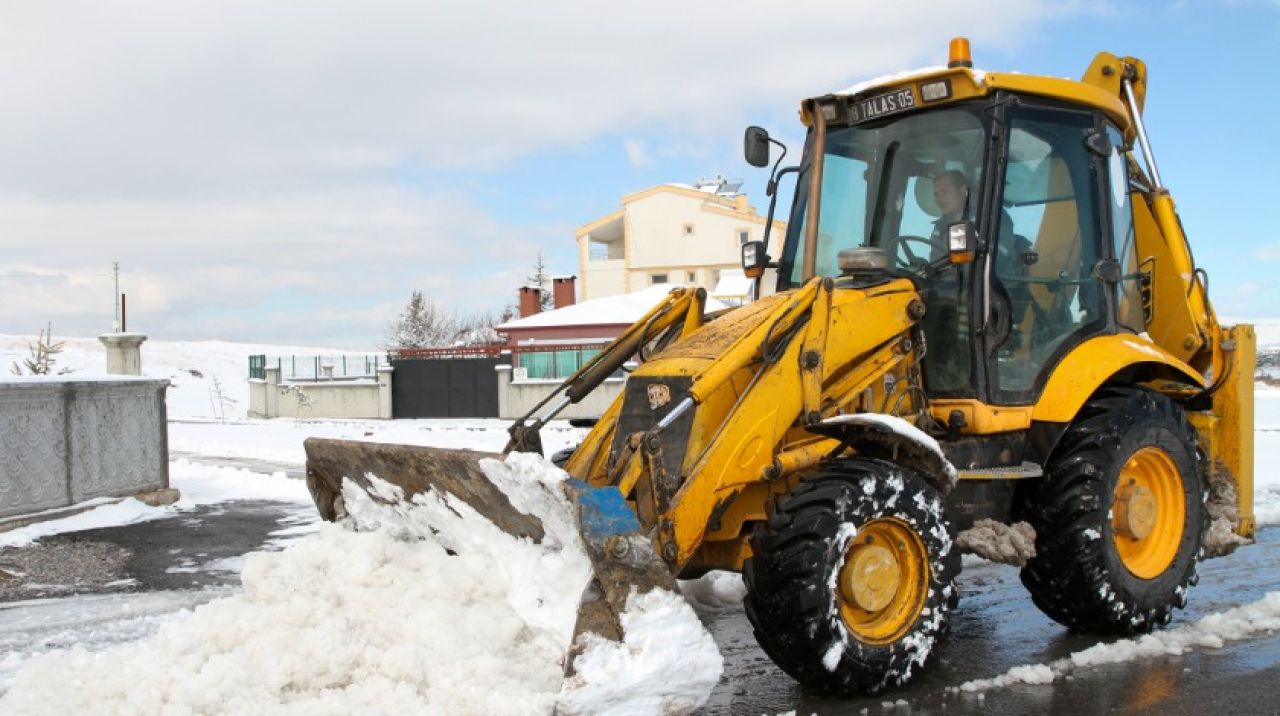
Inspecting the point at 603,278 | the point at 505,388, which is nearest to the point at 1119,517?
the point at 505,388

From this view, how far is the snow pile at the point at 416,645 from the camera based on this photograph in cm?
416

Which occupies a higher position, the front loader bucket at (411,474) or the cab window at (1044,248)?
the cab window at (1044,248)

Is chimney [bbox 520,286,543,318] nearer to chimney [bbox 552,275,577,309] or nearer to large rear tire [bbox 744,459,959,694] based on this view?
chimney [bbox 552,275,577,309]

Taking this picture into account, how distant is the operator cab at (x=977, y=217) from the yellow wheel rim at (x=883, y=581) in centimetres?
115

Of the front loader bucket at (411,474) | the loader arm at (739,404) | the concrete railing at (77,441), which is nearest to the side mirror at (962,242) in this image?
the loader arm at (739,404)

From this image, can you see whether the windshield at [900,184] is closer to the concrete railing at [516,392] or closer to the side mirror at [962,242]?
the side mirror at [962,242]

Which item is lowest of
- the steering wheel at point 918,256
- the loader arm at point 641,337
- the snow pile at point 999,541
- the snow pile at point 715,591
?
the snow pile at point 715,591

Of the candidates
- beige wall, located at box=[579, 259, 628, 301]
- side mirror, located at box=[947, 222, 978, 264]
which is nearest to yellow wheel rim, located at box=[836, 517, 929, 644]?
side mirror, located at box=[947, 222, 978, 264]

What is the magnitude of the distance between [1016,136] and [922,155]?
0.50 metres

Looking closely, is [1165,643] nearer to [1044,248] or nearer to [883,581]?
[883,581]

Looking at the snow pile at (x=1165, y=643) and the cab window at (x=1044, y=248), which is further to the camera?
the cab window at (x=1044, y=248)

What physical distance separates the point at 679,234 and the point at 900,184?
4533 centimetres

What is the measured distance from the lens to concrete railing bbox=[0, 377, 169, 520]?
1049 cm

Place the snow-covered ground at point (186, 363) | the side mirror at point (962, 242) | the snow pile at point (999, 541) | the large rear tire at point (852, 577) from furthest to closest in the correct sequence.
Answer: the snow-covered ground at point (186, 363), the side mirror at point (962, 242), the snow pile at point (999, 541), the large rear tire at point (852, 577)
